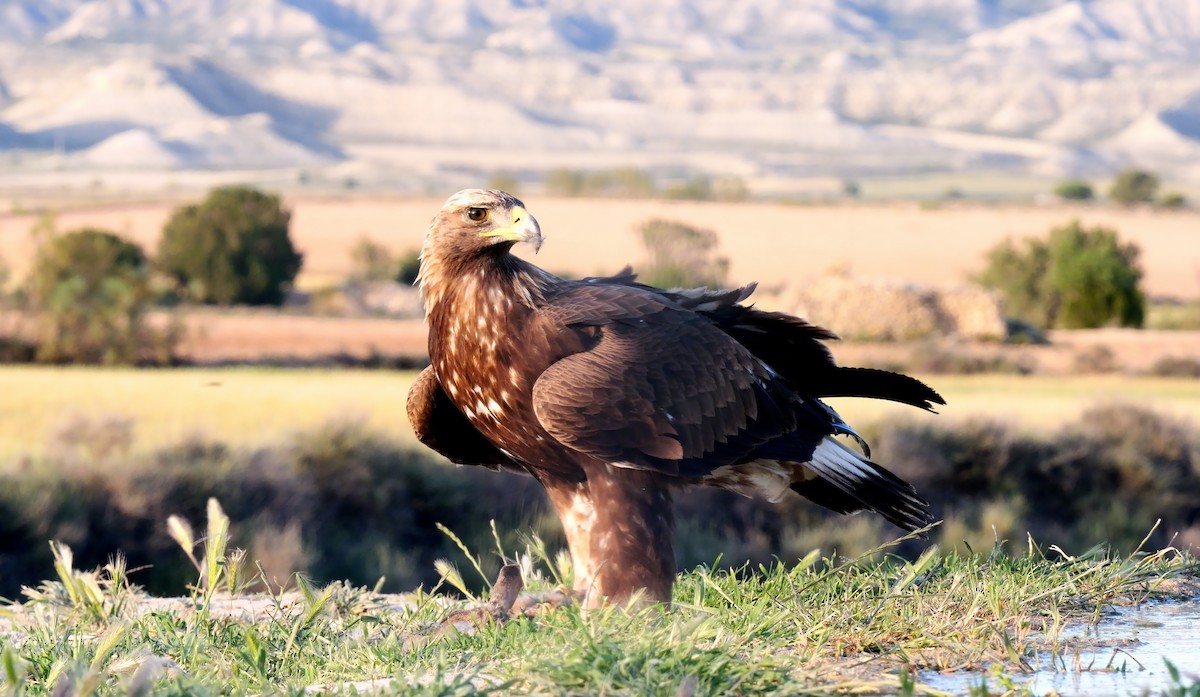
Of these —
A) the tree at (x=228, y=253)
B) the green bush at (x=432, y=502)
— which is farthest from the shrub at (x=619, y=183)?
the green bush at (x=432, y=502)

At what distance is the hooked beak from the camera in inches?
228

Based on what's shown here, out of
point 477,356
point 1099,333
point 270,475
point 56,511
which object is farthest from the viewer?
point 1099,333

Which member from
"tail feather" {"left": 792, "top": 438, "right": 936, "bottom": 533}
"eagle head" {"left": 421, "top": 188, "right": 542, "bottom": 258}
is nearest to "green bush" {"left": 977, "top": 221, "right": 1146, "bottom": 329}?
"tail feather" {"left": 792, "top": 438, "right": 936, "bottom": 533}

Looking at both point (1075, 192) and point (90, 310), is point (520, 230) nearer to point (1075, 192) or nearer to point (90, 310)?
point (90, 310)

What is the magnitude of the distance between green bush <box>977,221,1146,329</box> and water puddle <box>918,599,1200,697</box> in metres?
45.8

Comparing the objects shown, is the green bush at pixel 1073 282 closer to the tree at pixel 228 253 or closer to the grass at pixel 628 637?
the tree at pixel 228 253

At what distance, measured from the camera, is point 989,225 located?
9338 cm

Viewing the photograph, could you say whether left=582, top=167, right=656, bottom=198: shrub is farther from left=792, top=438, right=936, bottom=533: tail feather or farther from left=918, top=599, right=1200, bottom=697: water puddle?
left=918, top=599, right=1200, bottom=697: water puddle

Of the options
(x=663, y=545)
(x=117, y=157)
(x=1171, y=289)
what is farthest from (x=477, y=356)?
(x=117, y=157)

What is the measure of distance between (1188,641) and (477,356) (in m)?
2.72

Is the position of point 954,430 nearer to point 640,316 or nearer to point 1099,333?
point 640,316

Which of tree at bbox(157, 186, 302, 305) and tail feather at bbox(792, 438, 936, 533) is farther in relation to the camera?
tree at bbox(157, 186, 302, 305)

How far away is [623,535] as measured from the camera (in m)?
5.95

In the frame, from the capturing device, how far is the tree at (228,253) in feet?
163
